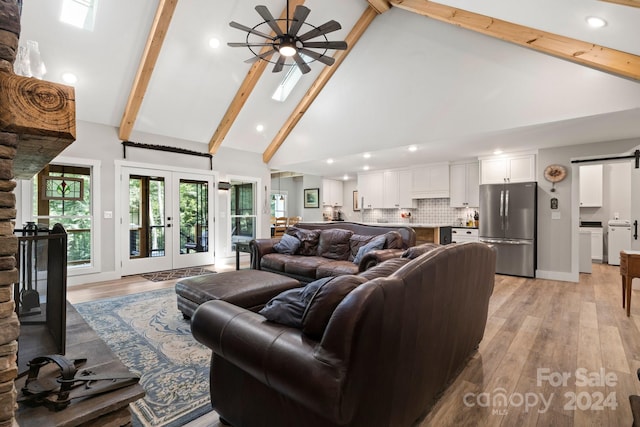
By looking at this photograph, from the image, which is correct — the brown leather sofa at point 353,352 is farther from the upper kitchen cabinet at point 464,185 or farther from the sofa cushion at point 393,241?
the upper kitchen cabinet at point 464,185

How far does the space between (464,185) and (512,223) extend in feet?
4.67

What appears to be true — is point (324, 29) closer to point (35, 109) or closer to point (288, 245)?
point (288, 245)

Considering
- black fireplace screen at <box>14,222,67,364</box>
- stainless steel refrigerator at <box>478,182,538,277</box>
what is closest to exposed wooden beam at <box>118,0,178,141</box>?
black fireplace screen at <box>14,222,67,364</box>

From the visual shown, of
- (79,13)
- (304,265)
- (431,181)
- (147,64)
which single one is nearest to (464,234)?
(431,181)

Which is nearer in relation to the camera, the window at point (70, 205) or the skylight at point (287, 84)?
the window at point (70, 205)

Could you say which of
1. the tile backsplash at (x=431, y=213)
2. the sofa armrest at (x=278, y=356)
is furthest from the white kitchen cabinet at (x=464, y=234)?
the sofa armrest at (x=278, y=356)

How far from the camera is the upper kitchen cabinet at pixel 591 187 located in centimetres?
710

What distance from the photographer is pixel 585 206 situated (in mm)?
7273

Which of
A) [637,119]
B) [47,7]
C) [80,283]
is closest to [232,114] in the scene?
[47,7]

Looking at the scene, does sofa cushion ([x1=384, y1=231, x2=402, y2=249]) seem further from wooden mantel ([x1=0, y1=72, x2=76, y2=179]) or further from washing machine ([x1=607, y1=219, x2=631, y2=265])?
washing machine ([x1=607, y1=219, x2=631, y2=265])

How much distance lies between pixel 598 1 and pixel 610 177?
643 centimetres

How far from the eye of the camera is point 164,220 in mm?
5883

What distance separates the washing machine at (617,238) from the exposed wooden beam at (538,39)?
16.2 feet

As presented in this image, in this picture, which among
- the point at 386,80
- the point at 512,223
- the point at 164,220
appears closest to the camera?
the point at 386,80
